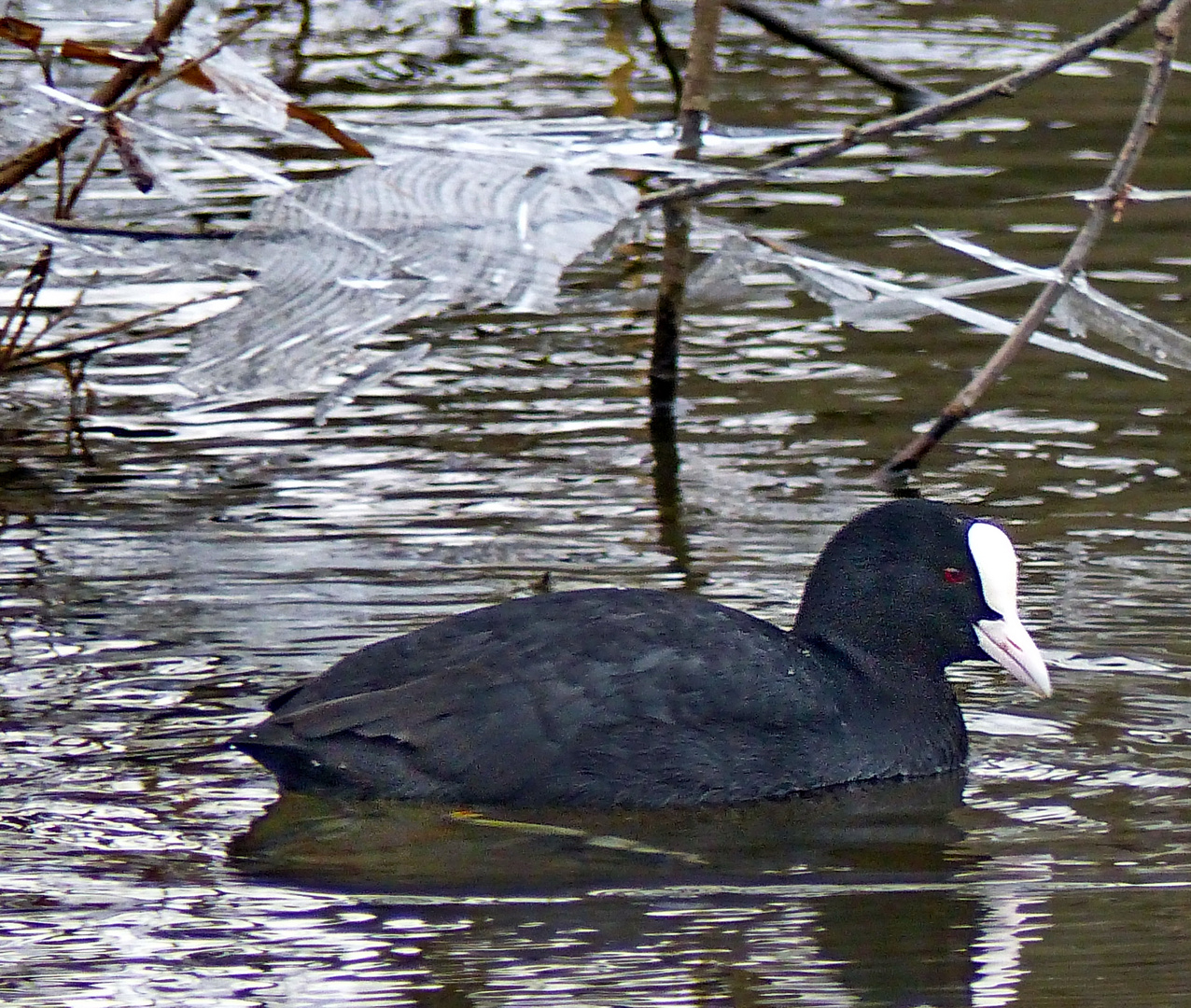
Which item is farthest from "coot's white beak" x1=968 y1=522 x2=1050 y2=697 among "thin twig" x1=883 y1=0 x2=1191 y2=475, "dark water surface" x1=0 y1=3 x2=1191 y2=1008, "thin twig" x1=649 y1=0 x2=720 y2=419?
"thin twig" x1=649 y1=0 x2=720 y2=419

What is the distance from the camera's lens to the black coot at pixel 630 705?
14.1ft

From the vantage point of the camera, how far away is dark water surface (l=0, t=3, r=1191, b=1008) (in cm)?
364

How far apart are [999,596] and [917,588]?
0.17 meters

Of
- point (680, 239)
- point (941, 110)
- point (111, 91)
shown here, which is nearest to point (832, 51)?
point (680, 239)

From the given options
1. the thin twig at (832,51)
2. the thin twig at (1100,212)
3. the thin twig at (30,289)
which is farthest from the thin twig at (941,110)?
the thin twig at (832,51)

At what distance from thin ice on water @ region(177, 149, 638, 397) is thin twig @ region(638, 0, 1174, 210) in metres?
0.41

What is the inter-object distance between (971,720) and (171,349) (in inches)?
138

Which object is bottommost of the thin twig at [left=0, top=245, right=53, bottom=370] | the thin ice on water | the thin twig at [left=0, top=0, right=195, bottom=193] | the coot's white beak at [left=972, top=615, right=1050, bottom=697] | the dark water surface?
the dark water surface

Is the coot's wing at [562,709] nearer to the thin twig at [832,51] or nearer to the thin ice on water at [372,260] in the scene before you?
the thin ice on water at [372,260]

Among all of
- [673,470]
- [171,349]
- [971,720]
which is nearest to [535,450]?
[673,470]

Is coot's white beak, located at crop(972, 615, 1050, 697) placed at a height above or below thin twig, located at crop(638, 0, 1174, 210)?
below

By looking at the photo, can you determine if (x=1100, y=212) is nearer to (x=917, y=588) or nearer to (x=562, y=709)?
(x=917, y=588)

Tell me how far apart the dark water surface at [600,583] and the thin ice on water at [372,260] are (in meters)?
0.78

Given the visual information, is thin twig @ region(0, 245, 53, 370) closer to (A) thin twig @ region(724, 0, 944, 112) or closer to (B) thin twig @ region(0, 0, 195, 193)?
(B) thin twig @ region(0, 0, 195, 193)
